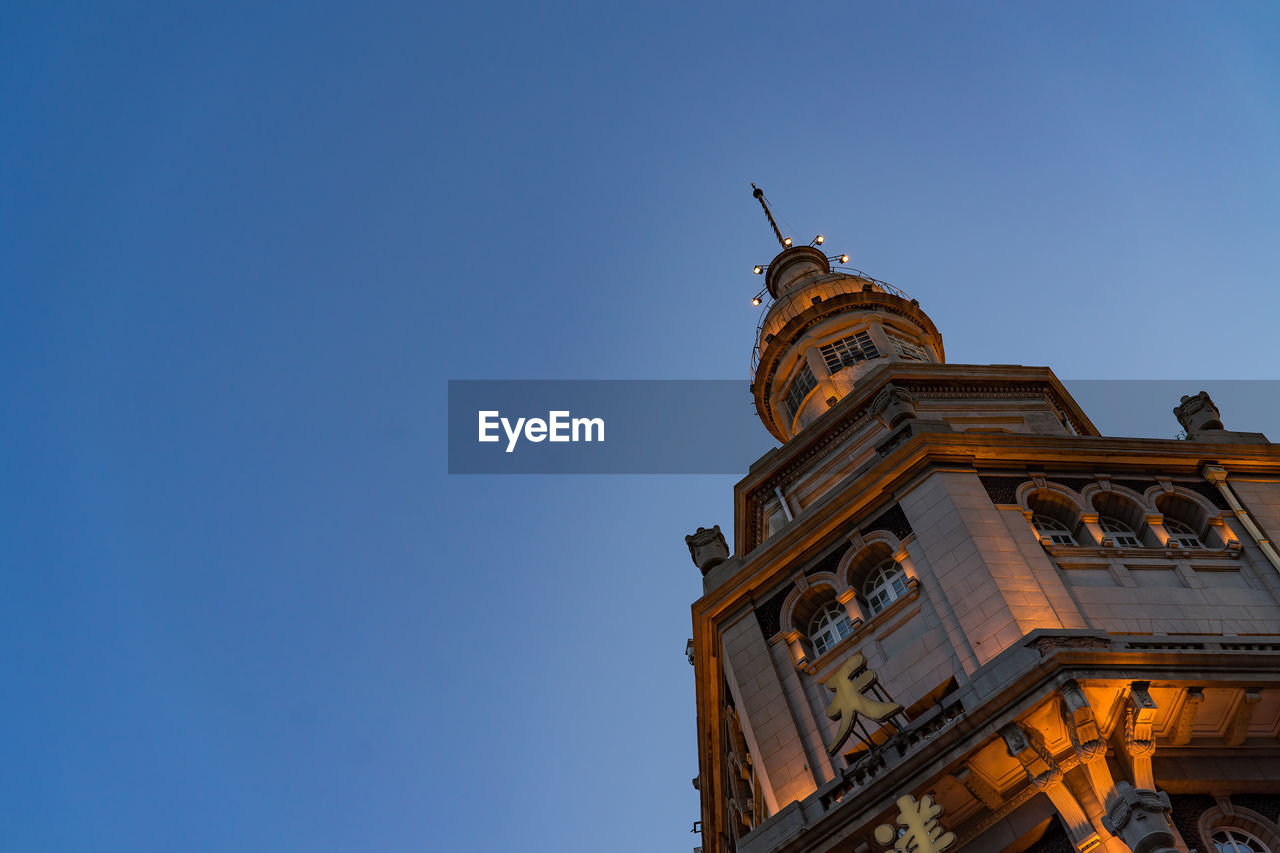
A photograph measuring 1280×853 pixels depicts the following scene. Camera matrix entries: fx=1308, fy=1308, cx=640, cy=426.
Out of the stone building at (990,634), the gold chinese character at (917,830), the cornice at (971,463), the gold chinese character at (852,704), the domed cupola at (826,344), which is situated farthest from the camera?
the domed cupola at (826,344)

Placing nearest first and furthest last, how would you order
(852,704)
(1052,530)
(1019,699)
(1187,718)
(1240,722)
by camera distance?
(1019,699)
(1187,718)
(1240,722)
(852,704)
(1052,530)

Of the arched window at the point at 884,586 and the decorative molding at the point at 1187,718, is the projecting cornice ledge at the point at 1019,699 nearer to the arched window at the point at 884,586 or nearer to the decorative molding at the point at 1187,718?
the decorative molding at the point at 1187,718

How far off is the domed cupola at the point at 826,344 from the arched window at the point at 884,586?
1573cm

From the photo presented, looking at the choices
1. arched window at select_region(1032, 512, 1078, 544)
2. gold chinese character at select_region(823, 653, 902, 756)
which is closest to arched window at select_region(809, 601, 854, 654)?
gold chinese character at select_region(823, 653, 902, 756)

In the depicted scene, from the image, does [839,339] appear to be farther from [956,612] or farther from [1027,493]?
[956,612]

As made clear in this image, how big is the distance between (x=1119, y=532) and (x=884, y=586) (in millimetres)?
7322

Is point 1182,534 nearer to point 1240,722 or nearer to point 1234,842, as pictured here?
point 1240,722

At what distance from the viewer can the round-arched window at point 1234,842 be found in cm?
2860

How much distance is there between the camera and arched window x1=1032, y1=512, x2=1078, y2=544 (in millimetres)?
38375

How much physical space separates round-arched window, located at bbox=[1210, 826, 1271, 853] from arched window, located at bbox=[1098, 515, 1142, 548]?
1079 centimetres

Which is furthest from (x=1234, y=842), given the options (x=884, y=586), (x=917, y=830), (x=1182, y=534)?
(x=1182, y=534)

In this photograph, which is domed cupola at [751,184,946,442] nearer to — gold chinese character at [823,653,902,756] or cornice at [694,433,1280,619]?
cornice at [694,433,1280,619]

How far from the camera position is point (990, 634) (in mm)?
33688

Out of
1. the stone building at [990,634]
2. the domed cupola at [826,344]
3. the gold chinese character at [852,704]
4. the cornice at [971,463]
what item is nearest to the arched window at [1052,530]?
the stone building at [990,634]
